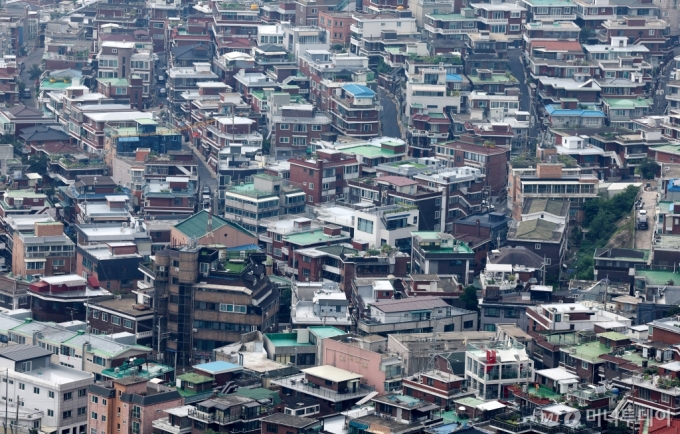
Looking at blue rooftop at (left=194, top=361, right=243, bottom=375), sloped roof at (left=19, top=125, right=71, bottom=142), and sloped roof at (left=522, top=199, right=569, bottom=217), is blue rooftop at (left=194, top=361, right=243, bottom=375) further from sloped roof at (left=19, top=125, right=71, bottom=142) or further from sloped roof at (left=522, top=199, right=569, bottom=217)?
sloped roof at (left=19, top=125, right=71, bottom=142)

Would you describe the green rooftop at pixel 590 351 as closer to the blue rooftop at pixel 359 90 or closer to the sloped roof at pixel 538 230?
the sloped roof at pixel 538 230

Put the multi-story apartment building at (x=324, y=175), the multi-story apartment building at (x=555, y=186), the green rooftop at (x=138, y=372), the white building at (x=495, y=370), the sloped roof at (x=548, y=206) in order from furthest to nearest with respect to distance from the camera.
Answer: the multi-story apartment building at (x=324, y=175)
the multi-story apartment building at (x=555, y=186)
the sloped roof at (x=548, y=206)
the green rooftop at (x=138, y=372)
the white building at (x=495, y=370)

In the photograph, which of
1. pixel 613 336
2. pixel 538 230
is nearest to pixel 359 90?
pixel 538 230

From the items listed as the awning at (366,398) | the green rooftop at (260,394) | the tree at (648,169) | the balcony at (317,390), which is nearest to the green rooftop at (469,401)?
the awning at (366,398)

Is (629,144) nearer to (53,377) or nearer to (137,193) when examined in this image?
(137,193)

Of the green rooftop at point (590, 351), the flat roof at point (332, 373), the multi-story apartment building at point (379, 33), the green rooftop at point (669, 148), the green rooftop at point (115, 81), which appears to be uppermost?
the multi-story apartment building at point (379, 33)

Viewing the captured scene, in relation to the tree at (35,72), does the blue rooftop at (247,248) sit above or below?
below

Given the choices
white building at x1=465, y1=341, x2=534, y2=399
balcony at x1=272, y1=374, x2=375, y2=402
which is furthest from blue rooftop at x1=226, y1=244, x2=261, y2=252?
white building at x1=465, y1=341, x2=534, y2=399
